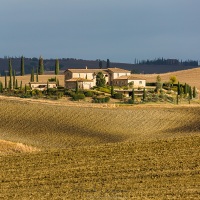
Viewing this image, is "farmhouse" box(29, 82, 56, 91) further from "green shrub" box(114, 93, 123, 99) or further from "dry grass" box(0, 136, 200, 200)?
"dry grass" box(0, 136, 200, 200)

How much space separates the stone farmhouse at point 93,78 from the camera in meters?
96.9

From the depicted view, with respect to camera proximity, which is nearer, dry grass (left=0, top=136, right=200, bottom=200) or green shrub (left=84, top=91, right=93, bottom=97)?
dry grass (left=0, top=136, right=200, bottom=200)

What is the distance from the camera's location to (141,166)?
29375 mm

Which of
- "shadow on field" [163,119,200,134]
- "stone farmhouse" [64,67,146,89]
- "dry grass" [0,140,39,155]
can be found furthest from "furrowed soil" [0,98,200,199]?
"stone farmhouse" [64,67,146,89]

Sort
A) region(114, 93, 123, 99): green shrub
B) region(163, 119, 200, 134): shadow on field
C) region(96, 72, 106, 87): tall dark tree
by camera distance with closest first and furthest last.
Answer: region(163, 119, 200, 134): shadow on field < region(114, 93, 123, 99): green shrub < region(96, 72, 106, 87): tall dark tree

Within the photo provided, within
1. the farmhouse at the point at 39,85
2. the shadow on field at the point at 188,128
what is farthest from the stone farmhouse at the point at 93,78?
the shadow on field at the point at 188,128

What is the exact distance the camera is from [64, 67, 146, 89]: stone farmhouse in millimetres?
96869

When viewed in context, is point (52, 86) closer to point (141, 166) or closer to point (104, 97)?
point (104, 97)

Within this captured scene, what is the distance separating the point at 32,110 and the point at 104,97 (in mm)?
23342

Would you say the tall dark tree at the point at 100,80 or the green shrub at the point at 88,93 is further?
the tall dark tree at the point at 100,80

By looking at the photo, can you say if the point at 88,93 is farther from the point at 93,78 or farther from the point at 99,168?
the point at 99,168

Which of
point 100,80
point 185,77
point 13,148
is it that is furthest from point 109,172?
point 185,77

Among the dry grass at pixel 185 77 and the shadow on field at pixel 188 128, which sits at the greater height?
the dry grass at pixel 185 77

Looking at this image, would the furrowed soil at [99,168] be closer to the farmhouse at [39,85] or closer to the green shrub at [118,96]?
the green shrub at [118,96]
